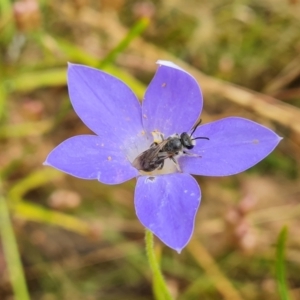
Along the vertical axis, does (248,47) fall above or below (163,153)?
below

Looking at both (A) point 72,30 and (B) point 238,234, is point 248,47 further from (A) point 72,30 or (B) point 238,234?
(B) point 238,234

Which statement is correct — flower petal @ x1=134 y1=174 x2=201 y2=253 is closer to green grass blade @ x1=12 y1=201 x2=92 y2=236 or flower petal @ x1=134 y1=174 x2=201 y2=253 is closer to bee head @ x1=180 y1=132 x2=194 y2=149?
bee head @ x1=180 y1=132 x2=194 y2=149

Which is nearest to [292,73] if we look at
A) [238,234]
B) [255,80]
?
[255,80]

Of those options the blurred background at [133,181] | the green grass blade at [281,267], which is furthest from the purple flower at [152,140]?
the blurred background at [133,181]

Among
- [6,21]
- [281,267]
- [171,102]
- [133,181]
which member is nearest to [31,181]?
[133,181]

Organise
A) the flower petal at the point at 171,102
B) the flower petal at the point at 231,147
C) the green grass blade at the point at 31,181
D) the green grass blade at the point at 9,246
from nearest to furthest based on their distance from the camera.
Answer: the flower petal at the point at 231,147 < the flower petal at the point at 171,102 < the green grass blade at the point at 9,246 < the green grass blade at the point at 31,181

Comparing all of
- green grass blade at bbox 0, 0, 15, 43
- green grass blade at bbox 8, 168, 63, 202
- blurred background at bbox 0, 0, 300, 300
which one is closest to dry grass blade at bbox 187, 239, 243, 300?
blurred background at bbox 0, 0, 300, 300

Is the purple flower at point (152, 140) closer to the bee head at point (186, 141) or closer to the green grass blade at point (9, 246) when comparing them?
the bee head at point (186, 141)
